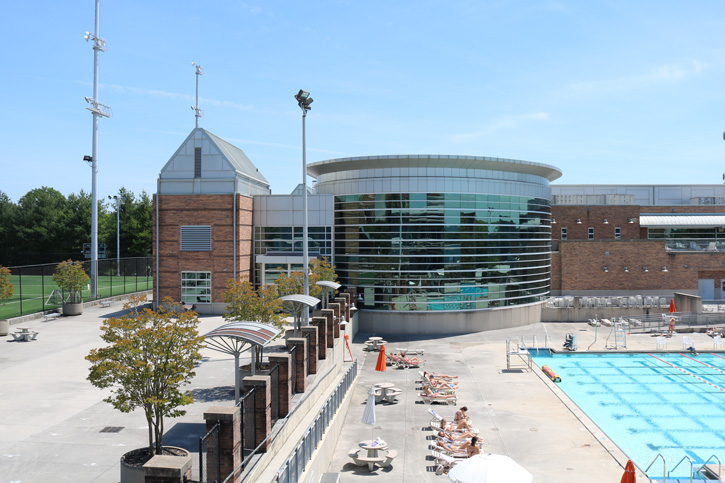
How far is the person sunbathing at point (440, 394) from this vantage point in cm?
2069

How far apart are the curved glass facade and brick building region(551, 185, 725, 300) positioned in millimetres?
11449

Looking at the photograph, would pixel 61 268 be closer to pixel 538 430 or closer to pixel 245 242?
pixel 245 242

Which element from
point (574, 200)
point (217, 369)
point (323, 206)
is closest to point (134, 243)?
point (323, 206)

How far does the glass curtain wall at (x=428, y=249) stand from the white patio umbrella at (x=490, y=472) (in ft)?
76.2

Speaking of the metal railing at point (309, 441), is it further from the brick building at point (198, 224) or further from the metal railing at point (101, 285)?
the metal railing at point (101, 285)

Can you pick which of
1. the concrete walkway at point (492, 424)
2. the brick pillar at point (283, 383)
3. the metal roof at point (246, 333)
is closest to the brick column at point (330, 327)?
the concrete walkway at point (492, 424)

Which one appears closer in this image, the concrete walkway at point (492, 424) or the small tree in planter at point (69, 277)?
the concrete walkway at point (492, 424)

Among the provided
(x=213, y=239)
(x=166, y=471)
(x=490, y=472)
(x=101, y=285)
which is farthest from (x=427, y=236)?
(x=101, y=285)

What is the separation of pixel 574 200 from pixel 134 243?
60551 millimetres

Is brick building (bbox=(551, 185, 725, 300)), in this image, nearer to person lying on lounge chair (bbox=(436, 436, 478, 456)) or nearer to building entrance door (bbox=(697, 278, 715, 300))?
building entrance door (bbox=(697, 278, 715, 300))

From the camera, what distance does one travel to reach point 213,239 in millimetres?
35531

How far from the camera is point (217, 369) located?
832 inches

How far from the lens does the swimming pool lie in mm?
16922

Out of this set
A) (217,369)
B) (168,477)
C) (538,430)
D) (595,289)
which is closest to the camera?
(168,477)
